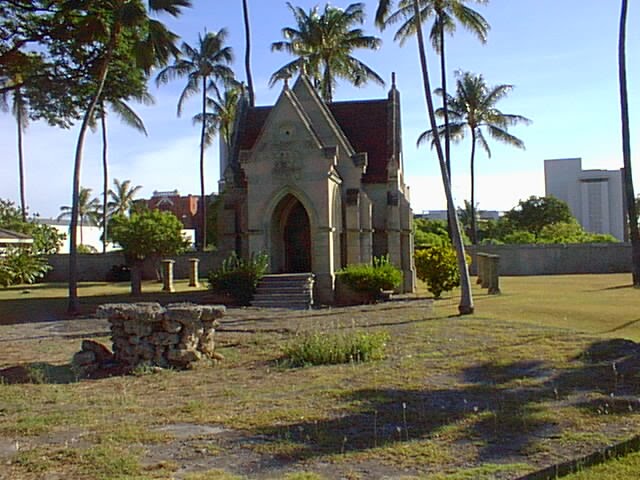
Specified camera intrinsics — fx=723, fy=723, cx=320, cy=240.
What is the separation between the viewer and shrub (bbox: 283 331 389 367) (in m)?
12.0

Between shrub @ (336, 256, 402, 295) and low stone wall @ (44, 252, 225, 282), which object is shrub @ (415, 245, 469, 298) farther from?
low stone wall @ (44, 252, 225, 282)

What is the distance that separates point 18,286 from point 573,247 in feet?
101

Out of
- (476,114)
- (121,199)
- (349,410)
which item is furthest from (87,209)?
(349,410)

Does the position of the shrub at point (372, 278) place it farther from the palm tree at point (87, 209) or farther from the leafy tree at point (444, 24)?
the palm tree at point (87, 209)

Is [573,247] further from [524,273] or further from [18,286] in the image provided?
[18,286]

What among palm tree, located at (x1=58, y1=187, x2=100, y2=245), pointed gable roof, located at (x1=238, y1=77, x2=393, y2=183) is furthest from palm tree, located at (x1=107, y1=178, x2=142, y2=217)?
pointed gable roof, located at (x1=238, y1=77, x2=393, y2=183)

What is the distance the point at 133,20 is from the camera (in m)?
22.0

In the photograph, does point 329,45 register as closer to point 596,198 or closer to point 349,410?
point 349,410

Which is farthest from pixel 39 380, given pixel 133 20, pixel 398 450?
pixel 133 20

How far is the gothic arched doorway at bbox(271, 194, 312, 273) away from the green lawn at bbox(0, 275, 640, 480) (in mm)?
12650

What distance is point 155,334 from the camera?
1228 centimetres

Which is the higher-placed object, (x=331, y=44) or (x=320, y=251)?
(x=331, y=44)

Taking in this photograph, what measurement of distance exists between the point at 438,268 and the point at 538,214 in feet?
158

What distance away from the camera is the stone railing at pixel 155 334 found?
39.9ft
